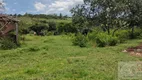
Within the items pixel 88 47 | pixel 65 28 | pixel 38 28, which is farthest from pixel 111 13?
pixel 38 28

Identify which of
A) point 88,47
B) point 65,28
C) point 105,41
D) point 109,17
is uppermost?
point 109,17

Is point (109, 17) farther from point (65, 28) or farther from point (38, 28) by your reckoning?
point (38, 28)

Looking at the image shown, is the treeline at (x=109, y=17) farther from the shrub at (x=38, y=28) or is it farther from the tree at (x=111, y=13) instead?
the shrub at (x=38, y=28)

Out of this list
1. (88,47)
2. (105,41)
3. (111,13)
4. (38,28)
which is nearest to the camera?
(88,47)

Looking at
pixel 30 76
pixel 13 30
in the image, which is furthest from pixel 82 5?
pixel 30 76

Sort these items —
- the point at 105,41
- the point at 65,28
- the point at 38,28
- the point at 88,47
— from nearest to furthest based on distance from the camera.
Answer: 1. the point at 88,47
2. the point at 105,41
3. the point at 65,28
4. the point at 38,28

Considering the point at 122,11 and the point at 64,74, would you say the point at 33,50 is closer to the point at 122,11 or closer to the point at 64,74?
the point at 64,74

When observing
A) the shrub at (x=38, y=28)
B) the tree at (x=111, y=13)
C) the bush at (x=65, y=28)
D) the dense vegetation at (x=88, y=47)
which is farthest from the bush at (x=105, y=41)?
the shrub at (x=38, y=28)

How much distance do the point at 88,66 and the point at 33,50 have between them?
19.7ft

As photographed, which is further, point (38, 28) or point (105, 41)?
point (38, 28)

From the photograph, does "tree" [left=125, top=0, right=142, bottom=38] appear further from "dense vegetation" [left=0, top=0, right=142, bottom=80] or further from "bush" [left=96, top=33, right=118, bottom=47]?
"bush" [left=96, top=33, right=118, bottom=47]

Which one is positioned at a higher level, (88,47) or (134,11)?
(134,11)

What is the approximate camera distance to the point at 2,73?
24.8 feet

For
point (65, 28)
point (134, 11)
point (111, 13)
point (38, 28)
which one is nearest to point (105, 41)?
point (111, 13)
